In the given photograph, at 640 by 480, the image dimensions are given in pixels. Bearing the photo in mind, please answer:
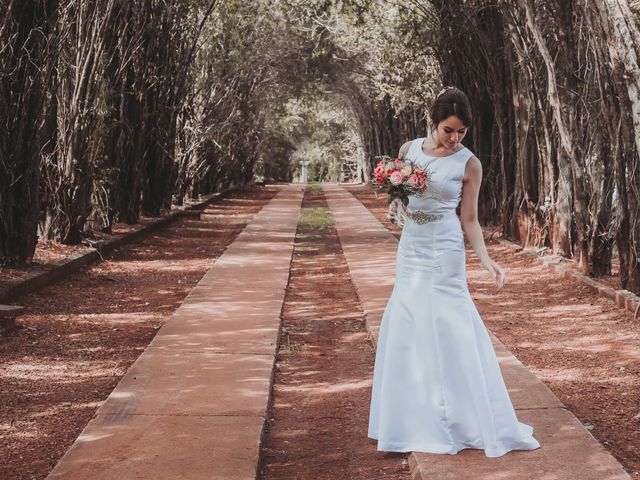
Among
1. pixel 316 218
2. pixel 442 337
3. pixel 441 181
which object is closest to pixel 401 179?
pixel 441 181

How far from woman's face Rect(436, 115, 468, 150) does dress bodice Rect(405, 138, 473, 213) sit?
8 centimetres

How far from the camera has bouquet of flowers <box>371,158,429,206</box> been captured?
4523 mm

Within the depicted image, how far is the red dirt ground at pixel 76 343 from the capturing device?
4.88m

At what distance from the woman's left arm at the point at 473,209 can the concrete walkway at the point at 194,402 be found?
1.54 meters

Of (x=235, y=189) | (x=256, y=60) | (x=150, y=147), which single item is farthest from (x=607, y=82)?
(x=235, y=189)

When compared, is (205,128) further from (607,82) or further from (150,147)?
(607,82)

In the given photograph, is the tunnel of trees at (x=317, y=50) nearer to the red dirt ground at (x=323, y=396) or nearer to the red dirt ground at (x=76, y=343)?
the red dirt ground at (x=76, y=343)

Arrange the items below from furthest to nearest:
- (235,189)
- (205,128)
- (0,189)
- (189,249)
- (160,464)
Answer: (235,189)
(205,128)
(189,249)
(0,189)
(160,464)

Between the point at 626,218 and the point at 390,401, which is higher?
the point at 626,218

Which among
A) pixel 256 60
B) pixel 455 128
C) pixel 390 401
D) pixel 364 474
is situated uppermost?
pixel 256 60

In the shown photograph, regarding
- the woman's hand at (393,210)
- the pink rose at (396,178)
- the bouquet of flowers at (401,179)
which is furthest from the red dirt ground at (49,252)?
the pink rose at (396,178)

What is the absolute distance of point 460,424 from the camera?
14.8 ft

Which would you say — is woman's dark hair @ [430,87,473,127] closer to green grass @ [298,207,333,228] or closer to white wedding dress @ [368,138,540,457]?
white wedding dress @ [368,138,540,457]

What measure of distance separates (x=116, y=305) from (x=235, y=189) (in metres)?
25.9
